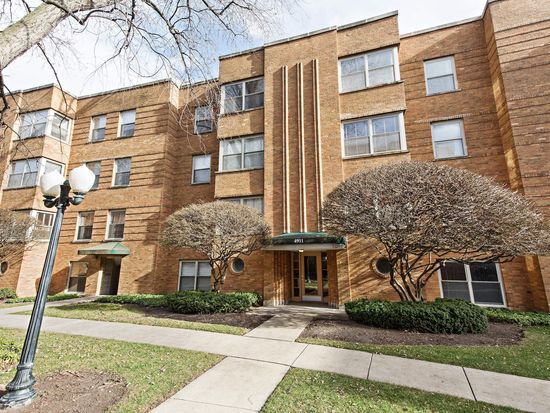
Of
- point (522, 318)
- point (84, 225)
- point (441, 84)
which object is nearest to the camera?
point (522, 318)

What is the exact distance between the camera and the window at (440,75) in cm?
1378

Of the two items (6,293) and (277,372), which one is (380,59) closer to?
(277,372)

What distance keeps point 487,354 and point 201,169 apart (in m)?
15.2

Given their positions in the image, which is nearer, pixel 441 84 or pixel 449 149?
pixel 449 149

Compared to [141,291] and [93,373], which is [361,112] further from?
[141,291]

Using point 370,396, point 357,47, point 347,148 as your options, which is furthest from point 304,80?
point 370,396

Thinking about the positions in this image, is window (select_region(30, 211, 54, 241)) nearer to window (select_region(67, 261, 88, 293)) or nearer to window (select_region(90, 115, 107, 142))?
window (select_region(67, 261, 88, 293))

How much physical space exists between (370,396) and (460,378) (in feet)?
6.36

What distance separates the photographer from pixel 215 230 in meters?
11.0

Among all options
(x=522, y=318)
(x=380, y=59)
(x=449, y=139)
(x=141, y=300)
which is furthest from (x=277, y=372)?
(x=380, y=59)

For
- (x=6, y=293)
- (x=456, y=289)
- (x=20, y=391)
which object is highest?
(x=456, y=289)

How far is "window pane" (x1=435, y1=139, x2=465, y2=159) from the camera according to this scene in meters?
13.1

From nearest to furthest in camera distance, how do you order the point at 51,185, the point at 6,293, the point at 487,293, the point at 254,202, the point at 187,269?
the point at 51,185
the point at 487,293
the point at 254,202
the point at 6,293
the point at 187,269

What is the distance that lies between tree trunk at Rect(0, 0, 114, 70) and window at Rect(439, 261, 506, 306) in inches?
562
